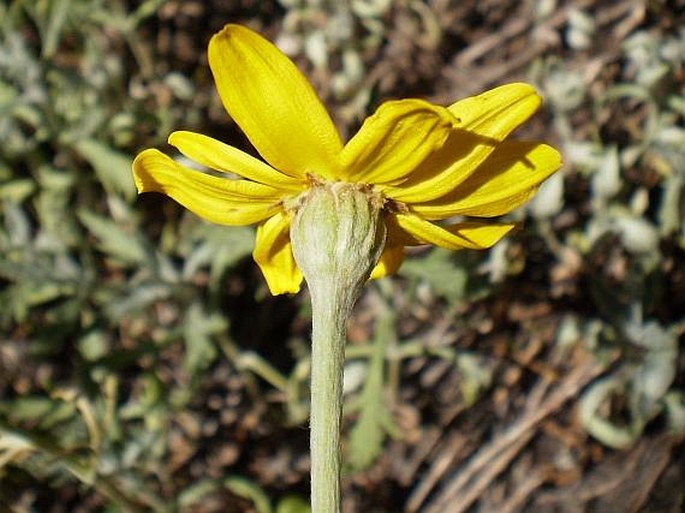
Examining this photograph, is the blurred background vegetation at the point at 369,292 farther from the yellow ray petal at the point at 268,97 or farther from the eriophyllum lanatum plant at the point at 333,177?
the yellow ray petal at the point at 268,97

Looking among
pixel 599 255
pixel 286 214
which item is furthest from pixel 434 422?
pixel 286 214

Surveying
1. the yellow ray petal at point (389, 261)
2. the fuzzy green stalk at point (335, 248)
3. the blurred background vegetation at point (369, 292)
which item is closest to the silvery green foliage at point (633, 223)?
the blurred background vegetation at point (369, 292)

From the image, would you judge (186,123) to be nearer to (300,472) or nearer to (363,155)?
(300,472)

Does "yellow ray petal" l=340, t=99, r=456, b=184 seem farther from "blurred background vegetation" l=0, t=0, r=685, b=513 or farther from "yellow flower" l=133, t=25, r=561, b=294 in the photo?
"blurred background vegetation" l=0, t=0, r=685, b=513

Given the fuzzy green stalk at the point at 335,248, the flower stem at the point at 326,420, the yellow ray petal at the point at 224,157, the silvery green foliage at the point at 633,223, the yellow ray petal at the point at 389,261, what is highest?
the silvery green foliage at the point at 633,223

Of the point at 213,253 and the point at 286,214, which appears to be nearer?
the point at 286,214

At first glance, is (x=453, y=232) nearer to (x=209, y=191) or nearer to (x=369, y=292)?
(x=209, y=191)
